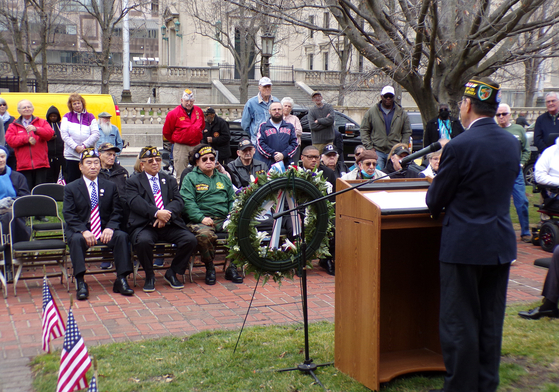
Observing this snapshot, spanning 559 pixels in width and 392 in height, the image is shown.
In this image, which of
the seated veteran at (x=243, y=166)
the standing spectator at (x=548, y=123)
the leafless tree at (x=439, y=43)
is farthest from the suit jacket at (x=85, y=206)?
the standing spectator at (x=548, y=123)

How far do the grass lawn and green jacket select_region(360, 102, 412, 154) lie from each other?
223 inches

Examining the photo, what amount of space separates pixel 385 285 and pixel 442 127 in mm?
6502

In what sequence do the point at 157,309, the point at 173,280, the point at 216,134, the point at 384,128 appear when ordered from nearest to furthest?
the point at 157,309
the point at 173,280
the point at 384,128
the point at 216,134

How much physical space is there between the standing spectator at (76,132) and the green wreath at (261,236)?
6.58 meters

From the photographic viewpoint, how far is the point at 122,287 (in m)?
6.90

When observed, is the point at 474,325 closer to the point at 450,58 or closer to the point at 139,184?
the point at 139,184

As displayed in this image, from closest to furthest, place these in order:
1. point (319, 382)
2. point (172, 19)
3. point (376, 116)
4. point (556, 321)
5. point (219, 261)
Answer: point (319, 382), point (556, 321), point (219, 261), point (376, 116), point (172, 19)

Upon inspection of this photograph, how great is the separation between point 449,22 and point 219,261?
270 inches

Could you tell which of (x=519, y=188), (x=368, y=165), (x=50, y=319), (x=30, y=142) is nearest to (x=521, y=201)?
(x=519, y=188)

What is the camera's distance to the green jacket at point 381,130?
10.8 metres

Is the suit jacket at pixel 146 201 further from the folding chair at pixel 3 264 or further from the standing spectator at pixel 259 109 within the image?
the standing spectator at pixel 259 109

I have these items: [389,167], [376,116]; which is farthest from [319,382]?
[376,116]

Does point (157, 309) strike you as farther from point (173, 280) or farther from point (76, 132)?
point (76, 132)

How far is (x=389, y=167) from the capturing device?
961 centimetres
